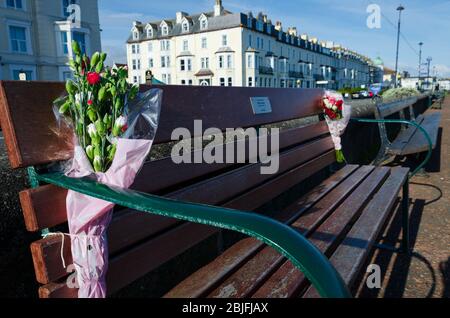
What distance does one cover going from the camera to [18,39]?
27094 millimetres

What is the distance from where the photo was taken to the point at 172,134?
1836 millimetres

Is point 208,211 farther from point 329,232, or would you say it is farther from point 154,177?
point 329,232

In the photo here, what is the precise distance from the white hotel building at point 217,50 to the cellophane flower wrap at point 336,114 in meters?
40.8

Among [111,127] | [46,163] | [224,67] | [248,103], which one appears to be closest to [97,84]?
[111,127]

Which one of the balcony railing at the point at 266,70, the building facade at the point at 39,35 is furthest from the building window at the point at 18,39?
the balcony railing at the point at 266,70

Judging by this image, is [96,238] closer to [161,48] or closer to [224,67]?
[224,67]

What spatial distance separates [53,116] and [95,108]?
0.53 ft

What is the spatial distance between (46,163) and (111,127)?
275 millimetres

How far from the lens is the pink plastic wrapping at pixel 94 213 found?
4.15 feet

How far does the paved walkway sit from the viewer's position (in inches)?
104

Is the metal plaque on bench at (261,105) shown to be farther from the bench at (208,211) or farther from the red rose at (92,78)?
the red rose at (92,78)

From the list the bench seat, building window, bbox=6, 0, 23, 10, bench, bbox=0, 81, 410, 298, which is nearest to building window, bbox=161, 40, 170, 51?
building window, bbox=6, 0, 23, 10

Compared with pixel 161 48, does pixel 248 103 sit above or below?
below

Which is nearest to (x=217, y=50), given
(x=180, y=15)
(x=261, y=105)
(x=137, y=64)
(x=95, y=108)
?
(x=180, y=15)
